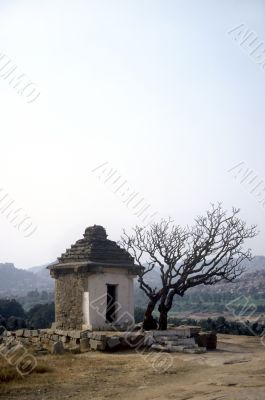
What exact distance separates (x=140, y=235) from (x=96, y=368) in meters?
9.63

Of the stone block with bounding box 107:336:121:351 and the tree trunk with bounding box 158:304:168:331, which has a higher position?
A: the tree trunk with bounding box 158:304:168:331

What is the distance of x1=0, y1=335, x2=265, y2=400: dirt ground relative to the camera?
8.51 meters

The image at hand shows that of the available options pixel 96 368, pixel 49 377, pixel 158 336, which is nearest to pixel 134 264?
pixel 158 336

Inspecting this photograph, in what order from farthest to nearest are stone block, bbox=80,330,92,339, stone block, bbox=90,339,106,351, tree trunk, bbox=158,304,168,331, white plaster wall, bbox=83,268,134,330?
tree trunk, bbox=158,304,168,331 < white plaster wall, bbox=83,268,134,330 < stone block, bbox=80,330,92,339 < stone block, bbox=90,339,106,351

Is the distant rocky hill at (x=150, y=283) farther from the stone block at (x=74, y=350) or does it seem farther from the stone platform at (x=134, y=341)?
the stone block at (x=74, y=350)

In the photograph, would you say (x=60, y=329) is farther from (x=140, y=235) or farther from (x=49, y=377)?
(x=49, y=377)

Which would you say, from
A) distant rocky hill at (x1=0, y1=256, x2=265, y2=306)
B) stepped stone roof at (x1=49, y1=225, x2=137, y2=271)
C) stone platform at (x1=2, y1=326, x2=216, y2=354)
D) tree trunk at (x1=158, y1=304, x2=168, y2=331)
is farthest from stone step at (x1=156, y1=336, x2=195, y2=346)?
distant rocky hill at (x1=0, y1=256, x2=265, y2=306)

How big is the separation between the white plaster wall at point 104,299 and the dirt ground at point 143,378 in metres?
2.66

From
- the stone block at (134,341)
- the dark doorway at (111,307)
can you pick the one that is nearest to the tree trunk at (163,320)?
the dark doorway at (111,307)

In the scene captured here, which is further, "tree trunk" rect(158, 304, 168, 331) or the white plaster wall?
"tree trunk" rect(158, 304, 168, 331)

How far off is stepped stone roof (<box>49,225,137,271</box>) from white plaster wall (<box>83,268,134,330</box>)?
43cm

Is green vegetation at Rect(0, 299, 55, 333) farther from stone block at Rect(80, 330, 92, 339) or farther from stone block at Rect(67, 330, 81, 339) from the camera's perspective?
stone block at Rect(80, 330, 92, 339)

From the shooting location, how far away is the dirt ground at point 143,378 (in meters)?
8.51

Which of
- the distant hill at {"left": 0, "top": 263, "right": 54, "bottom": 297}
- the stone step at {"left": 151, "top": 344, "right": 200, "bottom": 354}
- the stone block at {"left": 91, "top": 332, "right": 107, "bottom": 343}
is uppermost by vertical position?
the distant hill at {"left": 0, "top": 263, "right": 54, "bottom": 297}
